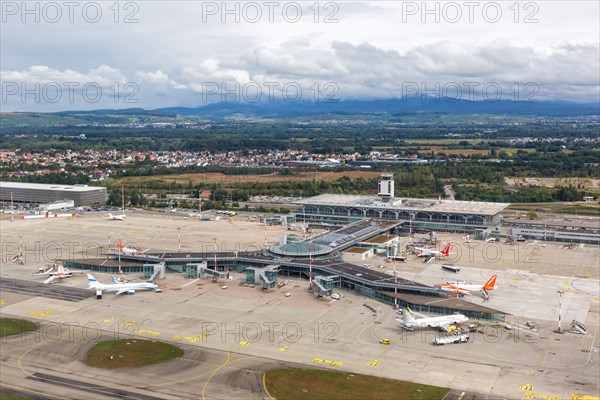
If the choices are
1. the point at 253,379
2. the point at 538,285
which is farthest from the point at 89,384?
the point at 538,285

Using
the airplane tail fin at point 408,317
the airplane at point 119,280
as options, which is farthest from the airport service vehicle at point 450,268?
the airplane at point 119,280

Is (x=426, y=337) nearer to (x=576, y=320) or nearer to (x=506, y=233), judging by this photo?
(x=576, y=320)

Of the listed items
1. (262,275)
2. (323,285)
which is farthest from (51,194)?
(323,285)

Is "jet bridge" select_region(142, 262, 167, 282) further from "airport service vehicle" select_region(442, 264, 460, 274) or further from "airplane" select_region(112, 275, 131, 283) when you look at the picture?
"airport service vehicle" select_region(442, 264, 460, 274)

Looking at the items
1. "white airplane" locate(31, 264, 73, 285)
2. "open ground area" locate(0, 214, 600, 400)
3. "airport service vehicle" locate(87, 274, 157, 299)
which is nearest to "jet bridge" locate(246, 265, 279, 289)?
"open ground area" locate(0, 214, 600, 400)

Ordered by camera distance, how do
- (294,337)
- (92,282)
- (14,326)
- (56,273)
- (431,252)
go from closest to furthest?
(294,337), (14,326), (92,282), (56,273), (431,252)

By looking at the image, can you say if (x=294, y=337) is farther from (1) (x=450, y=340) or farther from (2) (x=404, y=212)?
(2) (x=404, y=212)
